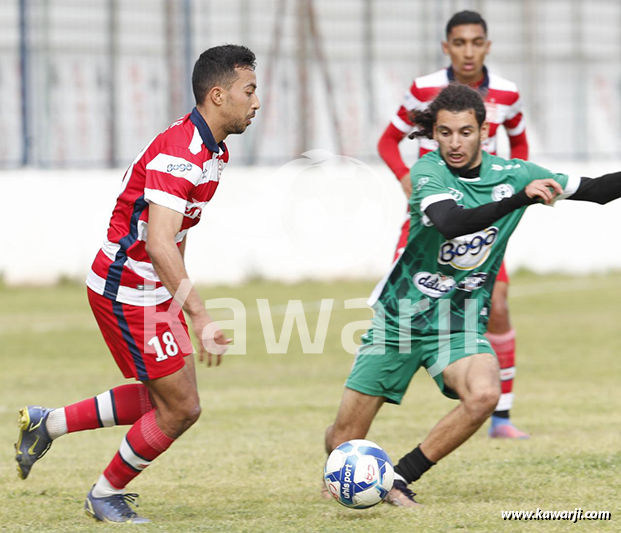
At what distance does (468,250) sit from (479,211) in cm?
38

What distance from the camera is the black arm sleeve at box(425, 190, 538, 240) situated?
17.4 ft

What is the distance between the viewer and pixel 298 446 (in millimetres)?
7305

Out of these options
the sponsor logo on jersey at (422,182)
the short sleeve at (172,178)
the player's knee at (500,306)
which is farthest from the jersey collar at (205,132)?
the player's knee at (500,306)

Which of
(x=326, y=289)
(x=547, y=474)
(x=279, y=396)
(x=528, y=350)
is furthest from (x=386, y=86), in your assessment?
(x=547, y=474)

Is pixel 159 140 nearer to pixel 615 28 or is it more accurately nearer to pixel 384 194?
pixel 384 194

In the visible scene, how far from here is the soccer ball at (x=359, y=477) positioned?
526 cm

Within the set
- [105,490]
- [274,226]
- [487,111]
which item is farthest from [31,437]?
[274,226]

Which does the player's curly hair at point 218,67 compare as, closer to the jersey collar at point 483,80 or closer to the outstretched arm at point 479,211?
the outstretched arm at point 479,211

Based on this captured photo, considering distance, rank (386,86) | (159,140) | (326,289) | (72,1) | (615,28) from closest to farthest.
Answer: (159,140), (326,289), (72,1), (386,86), (615,28)

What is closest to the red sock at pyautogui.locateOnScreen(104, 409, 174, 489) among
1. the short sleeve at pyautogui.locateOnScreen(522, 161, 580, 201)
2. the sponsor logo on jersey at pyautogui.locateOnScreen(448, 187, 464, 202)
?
the sponsor logo on jersey at pyautogui.locateOnScreen(448, 187, 464, 202)

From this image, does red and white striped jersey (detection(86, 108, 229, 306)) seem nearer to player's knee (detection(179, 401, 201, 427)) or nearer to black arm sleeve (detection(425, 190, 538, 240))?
player's knee (detection(179, 401, 201, 427))

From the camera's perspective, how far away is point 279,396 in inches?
370

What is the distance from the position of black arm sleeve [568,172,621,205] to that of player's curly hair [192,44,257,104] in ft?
5.70

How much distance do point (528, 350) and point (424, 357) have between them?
6372 millimetres
